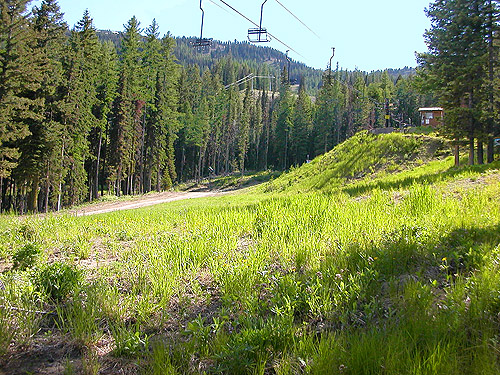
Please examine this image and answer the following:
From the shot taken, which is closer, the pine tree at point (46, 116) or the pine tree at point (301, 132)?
the pine tree at point (46, 116)

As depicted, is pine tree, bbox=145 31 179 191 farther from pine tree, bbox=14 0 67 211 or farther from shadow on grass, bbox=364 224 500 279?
shadow on grass, bbox=364 224 500 279

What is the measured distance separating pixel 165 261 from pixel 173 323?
1.45 meters

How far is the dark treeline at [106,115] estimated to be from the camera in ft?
80.2

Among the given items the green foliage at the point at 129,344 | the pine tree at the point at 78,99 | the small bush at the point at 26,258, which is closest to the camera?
the green foliage at the point at 129,344

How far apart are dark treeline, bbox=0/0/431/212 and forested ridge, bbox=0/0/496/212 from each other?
11 cm

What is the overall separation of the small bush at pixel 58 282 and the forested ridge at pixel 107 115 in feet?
72.6

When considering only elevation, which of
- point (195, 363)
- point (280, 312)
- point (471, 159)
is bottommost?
point (195, 363)

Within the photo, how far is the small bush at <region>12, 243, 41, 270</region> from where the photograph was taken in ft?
17.4

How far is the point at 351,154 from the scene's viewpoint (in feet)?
75.6

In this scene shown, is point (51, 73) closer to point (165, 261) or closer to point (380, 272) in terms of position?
point (165, 261)

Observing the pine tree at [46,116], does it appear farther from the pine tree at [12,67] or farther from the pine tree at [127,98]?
the pine tree at [127,98]

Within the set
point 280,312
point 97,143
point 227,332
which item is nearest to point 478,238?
point 280,312

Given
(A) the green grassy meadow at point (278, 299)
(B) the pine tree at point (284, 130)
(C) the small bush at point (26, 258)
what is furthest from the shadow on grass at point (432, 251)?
(B) the pine tree at point (284, 130)

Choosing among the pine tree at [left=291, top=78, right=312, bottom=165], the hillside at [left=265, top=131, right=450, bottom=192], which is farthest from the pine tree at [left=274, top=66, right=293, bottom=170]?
the hillside at [left=265, top=131, right=450, bottom=192]
